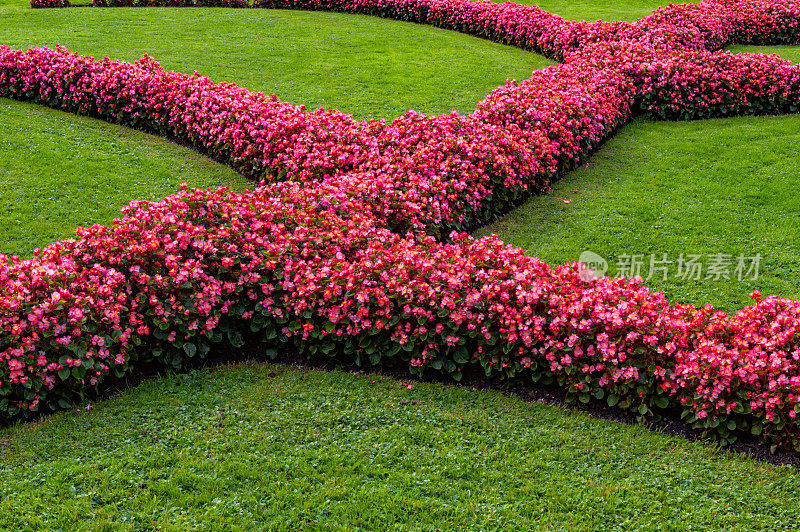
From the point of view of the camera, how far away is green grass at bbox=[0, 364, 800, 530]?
13.6ft

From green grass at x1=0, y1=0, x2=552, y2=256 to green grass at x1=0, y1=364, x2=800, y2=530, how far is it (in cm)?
334

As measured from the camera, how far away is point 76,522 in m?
4.05

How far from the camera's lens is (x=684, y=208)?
332 inches

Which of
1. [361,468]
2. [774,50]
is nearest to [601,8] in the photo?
[774,50]

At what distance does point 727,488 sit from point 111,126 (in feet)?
30.7

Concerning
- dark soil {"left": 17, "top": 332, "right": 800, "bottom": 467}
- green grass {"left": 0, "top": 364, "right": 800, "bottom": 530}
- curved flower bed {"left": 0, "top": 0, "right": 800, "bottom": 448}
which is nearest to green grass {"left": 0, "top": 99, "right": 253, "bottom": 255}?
curved flower bed {"left": 0, "top": 0, "right": 800, "bottom": 448}

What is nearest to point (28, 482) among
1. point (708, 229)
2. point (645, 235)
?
point (645, 235)

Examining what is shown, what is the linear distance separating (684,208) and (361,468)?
565 centimetres

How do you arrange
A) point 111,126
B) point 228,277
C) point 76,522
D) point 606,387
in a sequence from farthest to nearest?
point 111,126 → point 228,277 → point 606,387 → point 76,522

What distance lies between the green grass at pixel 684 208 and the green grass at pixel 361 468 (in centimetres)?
255

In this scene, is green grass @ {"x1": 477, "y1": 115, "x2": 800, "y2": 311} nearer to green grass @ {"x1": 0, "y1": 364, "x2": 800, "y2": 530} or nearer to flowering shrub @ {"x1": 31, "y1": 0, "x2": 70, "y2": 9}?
green grass @ {"x1": 0, "y1": 364, "x2": 800, "y2": 530}

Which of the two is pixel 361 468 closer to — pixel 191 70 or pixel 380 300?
pixel 380 300

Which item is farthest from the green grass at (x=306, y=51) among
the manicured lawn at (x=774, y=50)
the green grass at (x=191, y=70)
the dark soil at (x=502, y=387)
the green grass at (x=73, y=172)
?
the dark soil at (x=502, y=387)

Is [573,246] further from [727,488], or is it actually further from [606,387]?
[727,488]
